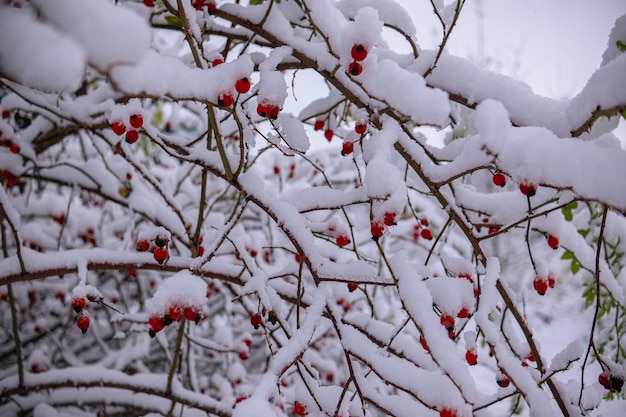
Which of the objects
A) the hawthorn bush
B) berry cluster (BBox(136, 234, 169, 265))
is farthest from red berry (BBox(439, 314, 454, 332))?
berry cluster (BBox(136, 234, 169, 265))

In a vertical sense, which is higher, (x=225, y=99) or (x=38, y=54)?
(x=225, y=99)

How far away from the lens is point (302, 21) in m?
1.59

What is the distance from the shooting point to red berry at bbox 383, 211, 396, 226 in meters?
0.82

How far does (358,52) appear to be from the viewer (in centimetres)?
91

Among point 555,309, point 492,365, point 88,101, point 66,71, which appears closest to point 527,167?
point 66,71

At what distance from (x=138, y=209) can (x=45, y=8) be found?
1532 millimetres

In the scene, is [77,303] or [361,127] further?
[361,127]

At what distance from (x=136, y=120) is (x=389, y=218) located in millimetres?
733

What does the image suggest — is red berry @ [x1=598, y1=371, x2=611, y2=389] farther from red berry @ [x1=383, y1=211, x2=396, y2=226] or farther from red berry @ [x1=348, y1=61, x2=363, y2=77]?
red berry @ [x1=348, y1=61, x2=363, y2=77]

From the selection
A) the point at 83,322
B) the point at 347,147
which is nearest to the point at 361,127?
the point at 347,147

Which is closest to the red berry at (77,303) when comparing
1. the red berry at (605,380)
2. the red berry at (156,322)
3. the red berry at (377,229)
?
the red berry at (156,322)

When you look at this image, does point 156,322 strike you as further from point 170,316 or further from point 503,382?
point 503,382

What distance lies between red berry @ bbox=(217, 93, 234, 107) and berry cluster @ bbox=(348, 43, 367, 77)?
0.91 feet

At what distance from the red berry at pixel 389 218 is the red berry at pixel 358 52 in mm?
357
